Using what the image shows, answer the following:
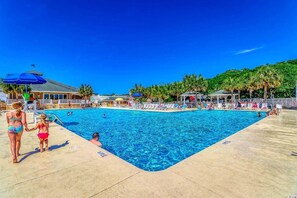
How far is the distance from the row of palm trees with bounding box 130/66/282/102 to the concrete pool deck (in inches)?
1020

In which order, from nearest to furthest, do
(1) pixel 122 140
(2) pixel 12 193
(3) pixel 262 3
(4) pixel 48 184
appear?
(2) pixel 12 193, (4) pixel 48 184, (1) pixel 122 140, (3) pixel 262 3

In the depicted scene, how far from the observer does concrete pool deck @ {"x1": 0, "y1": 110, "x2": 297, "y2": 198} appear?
7.03ft

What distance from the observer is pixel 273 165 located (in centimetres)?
299

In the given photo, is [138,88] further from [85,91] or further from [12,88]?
[12,88]

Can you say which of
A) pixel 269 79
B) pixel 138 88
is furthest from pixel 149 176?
pixel 138 88

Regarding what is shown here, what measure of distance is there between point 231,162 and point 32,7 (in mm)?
25124

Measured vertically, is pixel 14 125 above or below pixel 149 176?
above

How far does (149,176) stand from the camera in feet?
8.57

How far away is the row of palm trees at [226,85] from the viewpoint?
977 inches

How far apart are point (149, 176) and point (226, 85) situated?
1375 inches

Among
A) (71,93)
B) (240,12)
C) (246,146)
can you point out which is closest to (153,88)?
Result: (71,93)

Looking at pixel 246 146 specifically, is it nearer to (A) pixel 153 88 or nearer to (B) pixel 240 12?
(B) pixel 240 12

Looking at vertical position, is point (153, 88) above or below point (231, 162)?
above

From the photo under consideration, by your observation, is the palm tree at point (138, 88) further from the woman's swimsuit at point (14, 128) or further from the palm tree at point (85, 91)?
the woman's swimsuit at point (14, 128)
